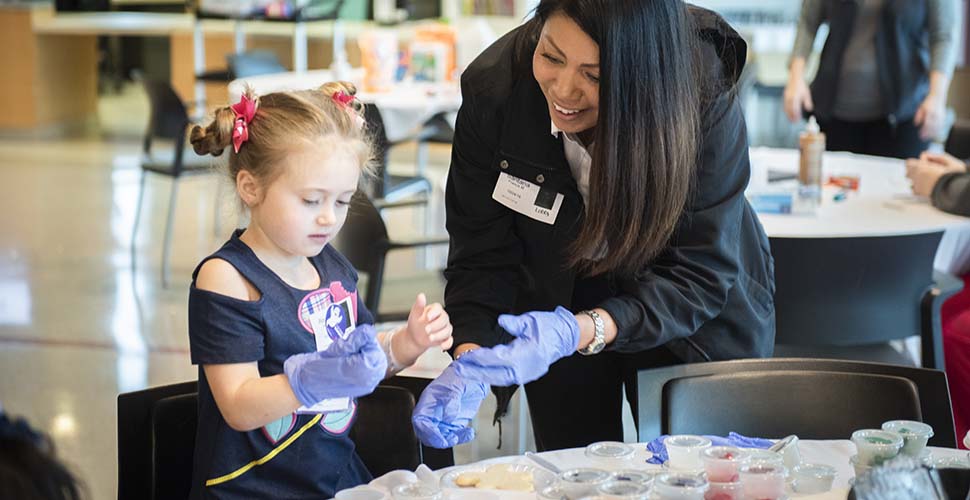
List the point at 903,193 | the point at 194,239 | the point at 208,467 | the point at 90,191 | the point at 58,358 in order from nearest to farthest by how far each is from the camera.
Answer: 1. the point at 208,467
2. the point at 903,193
3. the point at 58,358
4. the point at 194,239
5. the point at 90,191

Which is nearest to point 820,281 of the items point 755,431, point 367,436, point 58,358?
point 755,431

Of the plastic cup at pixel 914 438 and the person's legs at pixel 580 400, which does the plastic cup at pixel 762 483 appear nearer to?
the plastic cup at pixel 914 438

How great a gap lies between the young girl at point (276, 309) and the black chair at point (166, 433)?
0.38 ft

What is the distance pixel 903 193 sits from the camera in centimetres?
351

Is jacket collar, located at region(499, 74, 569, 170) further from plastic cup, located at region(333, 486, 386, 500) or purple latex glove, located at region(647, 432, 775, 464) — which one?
plastic cup, located at region(333, 486, 386, 500)

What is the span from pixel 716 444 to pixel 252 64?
5266mm

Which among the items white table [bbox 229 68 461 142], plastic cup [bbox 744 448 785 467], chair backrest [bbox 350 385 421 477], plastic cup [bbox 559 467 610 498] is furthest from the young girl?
white table [bbox 229 68 461 142]

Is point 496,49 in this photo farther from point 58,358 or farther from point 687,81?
point 58,358

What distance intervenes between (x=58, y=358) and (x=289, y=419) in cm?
293

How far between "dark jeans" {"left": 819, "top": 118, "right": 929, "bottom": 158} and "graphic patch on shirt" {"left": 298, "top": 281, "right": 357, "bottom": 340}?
3051 millimetres

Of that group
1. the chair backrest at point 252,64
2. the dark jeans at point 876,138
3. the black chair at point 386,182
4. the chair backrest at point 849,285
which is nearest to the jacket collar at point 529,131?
the chair backrest at point 849,285

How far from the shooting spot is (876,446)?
156cm

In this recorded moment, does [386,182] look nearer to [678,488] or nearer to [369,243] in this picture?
[369,243]

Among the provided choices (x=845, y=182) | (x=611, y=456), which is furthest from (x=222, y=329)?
(x=845, y=182)
